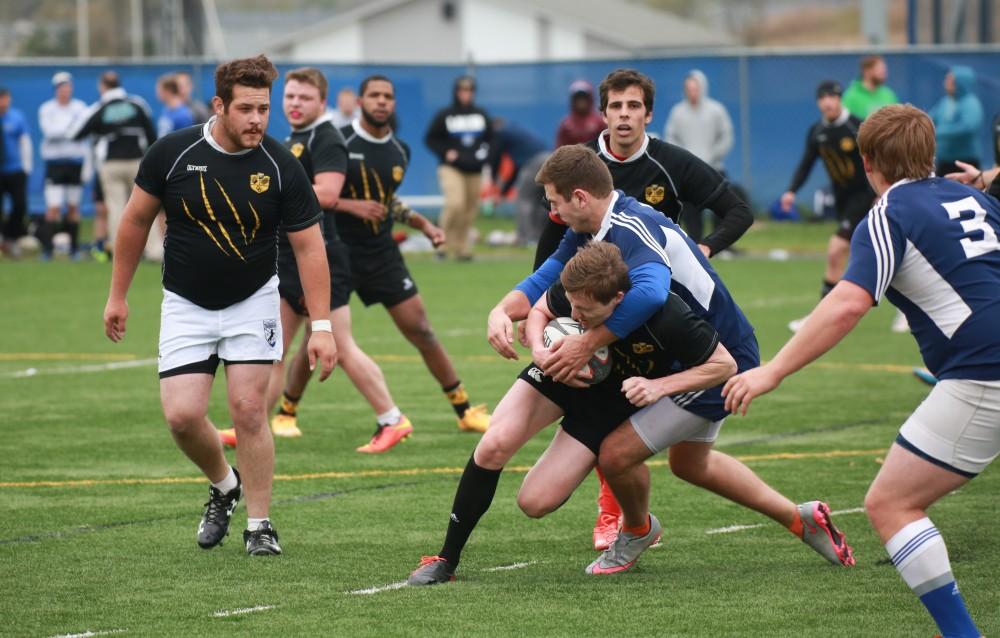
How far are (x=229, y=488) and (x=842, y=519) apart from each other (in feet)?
9.74

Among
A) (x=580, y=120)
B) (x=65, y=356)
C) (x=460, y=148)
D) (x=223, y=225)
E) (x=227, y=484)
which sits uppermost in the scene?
(x=223, y=225)

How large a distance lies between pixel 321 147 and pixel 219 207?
9.09 feet

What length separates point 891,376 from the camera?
12.9 m

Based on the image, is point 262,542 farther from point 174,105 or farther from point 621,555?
point 174,105

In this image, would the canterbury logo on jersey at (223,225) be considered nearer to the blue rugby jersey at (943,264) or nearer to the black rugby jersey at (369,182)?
the blue rugby jersey at (943,264)

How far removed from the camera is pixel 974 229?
17.4ft

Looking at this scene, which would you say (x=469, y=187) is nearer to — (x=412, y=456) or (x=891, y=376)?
(x=891, y=376)

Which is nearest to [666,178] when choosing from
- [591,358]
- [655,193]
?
[655,193]

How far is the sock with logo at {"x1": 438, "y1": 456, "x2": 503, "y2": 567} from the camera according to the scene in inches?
254

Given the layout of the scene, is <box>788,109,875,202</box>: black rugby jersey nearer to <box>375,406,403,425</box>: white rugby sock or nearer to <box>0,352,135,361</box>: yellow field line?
<box>375,406,403,425</box>: white rugby sock

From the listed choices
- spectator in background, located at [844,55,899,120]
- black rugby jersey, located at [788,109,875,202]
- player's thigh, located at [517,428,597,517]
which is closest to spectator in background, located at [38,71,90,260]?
spectator in background, located at [844,55,899,120]

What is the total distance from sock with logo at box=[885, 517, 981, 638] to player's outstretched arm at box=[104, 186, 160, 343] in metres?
3.54

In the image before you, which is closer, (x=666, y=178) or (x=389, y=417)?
(x=666, y=178)

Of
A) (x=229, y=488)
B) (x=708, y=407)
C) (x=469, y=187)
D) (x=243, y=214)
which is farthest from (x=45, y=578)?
(x=469, y=187)
